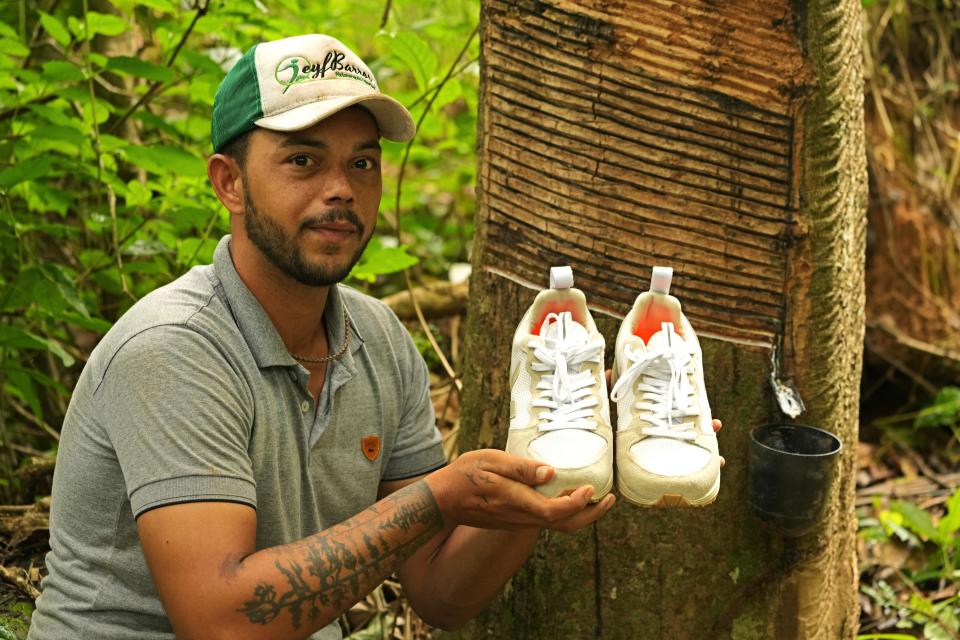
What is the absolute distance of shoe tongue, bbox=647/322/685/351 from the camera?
2215mm

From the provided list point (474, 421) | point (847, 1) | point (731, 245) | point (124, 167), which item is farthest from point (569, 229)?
point (124, 167)

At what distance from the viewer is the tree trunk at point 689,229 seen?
241 centimetres

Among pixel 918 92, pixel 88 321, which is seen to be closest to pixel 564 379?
pixel 88 321

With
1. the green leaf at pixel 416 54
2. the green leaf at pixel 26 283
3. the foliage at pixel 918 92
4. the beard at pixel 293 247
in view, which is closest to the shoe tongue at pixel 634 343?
the beard at pixel 293 247

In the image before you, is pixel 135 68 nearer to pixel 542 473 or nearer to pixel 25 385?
pixel 25 385

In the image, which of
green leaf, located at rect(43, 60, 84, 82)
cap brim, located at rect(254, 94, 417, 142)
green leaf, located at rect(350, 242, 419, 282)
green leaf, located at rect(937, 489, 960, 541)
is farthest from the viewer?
green leaf, located at rect(937, 489, 960, 541)

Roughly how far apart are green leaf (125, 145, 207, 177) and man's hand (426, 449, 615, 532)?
150cm

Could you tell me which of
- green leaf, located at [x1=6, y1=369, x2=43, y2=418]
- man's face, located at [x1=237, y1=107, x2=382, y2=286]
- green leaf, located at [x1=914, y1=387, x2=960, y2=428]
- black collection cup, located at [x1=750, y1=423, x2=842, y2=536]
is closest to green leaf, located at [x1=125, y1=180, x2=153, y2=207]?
green leaf, located at [x1=6, y1=369, x2=43, y2=418]

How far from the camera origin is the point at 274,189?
7.50 feet

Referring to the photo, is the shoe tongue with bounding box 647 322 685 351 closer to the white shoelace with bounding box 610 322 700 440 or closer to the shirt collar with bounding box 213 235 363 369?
the white shoelace with bounding box 610 322 700 440

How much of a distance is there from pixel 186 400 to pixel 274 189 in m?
0.53

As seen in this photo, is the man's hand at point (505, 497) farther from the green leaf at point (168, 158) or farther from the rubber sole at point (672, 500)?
the green leaf at point (168, 158)

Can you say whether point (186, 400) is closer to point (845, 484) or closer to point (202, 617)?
point (202, 617)

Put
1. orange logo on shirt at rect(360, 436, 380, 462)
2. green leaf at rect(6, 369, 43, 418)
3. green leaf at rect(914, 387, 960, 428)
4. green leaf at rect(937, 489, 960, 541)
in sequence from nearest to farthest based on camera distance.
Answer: orange logo on shirt at rect(360, 436, 380, 462), green leaf at rect(6, 369, 43, 418), green leaf at rect(937, 489, 960, 541), green leaf at rect(914, 387, 960, 428)
